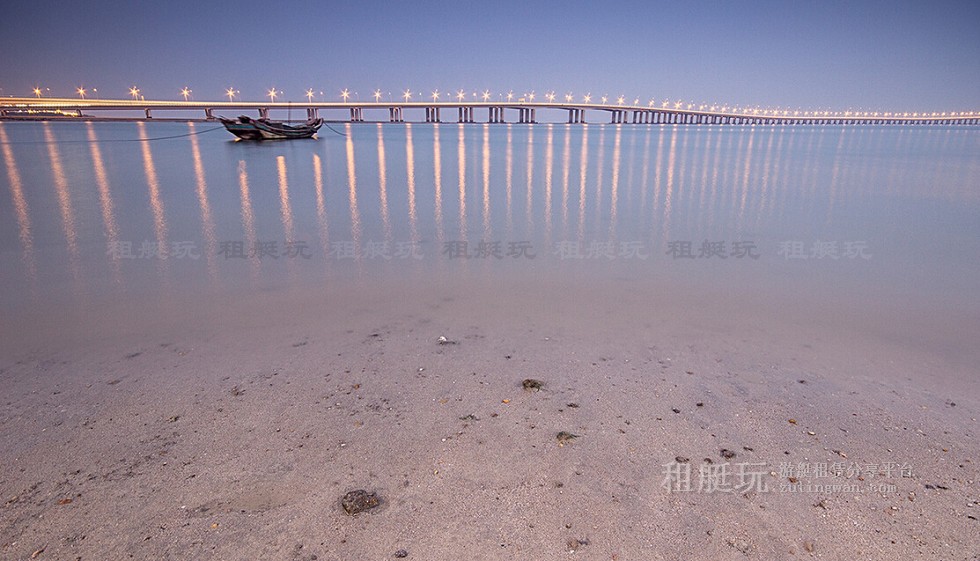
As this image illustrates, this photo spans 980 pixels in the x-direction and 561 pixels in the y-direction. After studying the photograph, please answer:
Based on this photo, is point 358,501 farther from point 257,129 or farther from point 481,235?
point 257,129

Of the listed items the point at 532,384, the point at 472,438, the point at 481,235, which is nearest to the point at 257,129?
the point at 481,235

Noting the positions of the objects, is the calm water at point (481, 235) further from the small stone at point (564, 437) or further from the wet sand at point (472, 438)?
the small stone at point (564, 437)

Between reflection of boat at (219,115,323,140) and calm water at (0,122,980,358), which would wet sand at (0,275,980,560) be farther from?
reflection of boat at (219,115,323,140)

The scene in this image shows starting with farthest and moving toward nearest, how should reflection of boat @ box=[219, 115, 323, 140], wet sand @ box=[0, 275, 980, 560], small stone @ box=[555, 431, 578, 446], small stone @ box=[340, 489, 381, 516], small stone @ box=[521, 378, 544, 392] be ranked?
reflection of boat @ box=[219, 115, 323, 140]
small stone @ box=[521, 378, 544, 392]
small stone @ box=[555, 431, 578, 446]
small stone @ box=[340, 489, 381, 516]
wet sand @ box=[0, 275, 980, 560]

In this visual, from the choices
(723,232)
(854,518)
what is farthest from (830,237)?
(854,518)

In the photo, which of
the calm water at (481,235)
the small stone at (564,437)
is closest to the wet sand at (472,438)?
the small stone at (564,437)

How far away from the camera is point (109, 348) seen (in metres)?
4.99

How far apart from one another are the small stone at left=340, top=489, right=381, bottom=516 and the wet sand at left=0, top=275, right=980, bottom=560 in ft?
0.17

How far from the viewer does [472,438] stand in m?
3.49

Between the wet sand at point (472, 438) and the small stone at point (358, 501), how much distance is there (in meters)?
0.05

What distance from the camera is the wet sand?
2707 mm

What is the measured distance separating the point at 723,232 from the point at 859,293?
13.5ft

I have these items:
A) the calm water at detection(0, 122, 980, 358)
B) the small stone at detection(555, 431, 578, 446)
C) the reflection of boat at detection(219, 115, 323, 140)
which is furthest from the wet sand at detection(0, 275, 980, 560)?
the reflection of boat at detection(219, 115, 323, 140)

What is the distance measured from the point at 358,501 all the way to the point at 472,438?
0.87m
